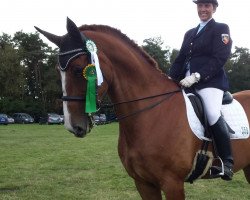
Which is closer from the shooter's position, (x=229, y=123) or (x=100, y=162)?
(x=229, y=123)

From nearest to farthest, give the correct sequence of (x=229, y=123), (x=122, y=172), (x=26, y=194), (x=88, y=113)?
1. (x=88, y=113)
2. (x=229, y=123)
3. (x=26, y=194)
4. (x=122, y=172)

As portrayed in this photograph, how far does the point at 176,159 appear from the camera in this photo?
4.74m

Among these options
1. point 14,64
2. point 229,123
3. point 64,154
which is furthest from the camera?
point 14,64

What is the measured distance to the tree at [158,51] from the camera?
8082 centimetres

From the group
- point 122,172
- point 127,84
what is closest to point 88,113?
point 127,84

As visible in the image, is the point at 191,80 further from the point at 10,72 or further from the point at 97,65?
the point at 10,72

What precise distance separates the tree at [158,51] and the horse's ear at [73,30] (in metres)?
72.7

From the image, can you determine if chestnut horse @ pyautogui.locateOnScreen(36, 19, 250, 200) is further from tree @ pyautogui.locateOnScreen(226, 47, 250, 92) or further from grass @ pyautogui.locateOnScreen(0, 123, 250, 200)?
tree @ pyautogui.locateOnScreen(226, 47, 250, 92)

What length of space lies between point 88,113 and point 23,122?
58687 millimetres

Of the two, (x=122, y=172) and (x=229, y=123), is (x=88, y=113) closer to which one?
(x=229, y=123)

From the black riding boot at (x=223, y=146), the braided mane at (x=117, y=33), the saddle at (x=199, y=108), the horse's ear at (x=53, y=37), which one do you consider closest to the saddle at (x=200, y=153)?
the saddle at (x=199, y=108)

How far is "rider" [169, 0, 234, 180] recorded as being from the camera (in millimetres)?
5102

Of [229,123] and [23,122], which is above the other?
[229,123]

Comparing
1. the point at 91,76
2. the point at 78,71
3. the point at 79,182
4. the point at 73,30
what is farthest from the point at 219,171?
the point at 79,182
